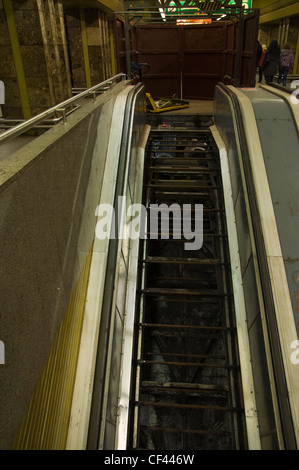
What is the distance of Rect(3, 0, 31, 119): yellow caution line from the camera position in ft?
19.1

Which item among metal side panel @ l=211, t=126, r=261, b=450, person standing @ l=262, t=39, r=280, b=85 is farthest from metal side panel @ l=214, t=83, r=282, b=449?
person standing @ l=262, t=39, r=280, b=85

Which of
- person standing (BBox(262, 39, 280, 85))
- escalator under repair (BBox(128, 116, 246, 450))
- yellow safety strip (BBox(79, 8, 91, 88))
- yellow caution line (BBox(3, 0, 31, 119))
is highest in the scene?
yellow safety strip (BBox(79, 8, 91, 88))

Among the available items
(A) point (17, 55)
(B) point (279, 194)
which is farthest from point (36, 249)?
(A) point (17, 55)

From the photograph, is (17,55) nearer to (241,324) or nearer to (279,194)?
(279,194)

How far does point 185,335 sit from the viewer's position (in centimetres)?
376

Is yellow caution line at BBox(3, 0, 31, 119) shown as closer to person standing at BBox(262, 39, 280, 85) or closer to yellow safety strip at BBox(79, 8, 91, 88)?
yellow safety strip at BBox(79, 8, 91, 88)

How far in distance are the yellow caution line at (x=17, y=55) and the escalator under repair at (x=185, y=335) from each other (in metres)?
2.72

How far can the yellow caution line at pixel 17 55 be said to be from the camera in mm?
5828

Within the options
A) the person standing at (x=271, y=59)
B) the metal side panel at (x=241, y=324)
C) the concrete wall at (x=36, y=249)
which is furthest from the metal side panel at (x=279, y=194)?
the person standing at (x=271, y=59)

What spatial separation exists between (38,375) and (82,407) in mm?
678

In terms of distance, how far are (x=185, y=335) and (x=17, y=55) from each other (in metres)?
6.01

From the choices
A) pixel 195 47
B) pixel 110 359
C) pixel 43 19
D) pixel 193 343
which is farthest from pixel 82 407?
pixel 195 47

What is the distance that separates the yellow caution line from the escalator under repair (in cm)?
272
